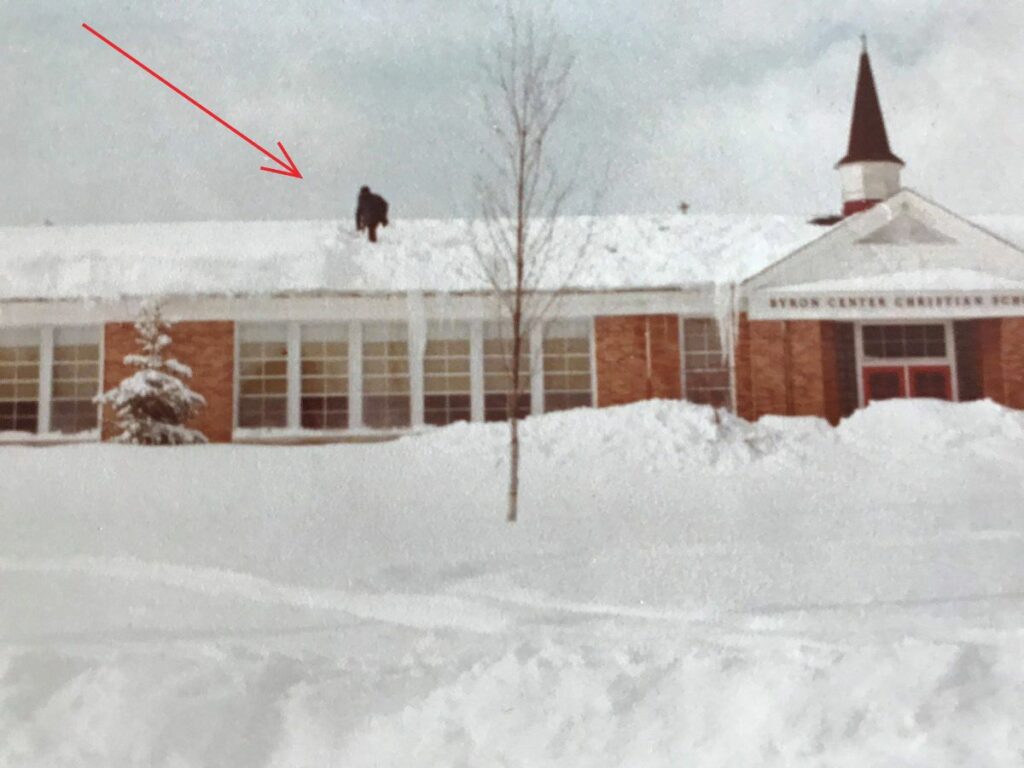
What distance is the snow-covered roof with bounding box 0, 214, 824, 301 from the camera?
17156 mm

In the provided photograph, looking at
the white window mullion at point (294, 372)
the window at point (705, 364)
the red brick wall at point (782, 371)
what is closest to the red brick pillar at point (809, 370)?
the red brick wall at point (782, 371)

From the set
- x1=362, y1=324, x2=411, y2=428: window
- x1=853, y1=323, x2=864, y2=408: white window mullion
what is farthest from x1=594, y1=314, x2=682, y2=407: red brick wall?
x1=362, y1=324, x2=411, y2=428: window

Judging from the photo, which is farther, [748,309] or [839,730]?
[748,309]

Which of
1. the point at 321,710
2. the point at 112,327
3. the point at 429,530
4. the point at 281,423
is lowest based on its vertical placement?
the point at 321,710

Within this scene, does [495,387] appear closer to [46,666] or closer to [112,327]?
[112,327]

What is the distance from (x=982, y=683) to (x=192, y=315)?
14.4 meters

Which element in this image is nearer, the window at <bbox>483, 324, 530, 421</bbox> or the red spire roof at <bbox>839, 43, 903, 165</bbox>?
the red spire roof at <bbox>839, 43, 903, 165</bbox>

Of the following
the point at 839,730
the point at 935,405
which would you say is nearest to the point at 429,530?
the point at 839,730

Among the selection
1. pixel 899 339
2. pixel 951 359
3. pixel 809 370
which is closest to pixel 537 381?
pixel 809 370

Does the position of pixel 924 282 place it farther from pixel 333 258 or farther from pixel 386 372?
pixel 333 258

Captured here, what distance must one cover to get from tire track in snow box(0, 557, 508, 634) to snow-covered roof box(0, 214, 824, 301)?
8425 millimetres

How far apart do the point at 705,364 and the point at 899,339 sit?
358 centimetres

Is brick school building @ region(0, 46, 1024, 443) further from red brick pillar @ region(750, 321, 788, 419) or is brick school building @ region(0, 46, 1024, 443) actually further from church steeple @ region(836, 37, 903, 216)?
church steeple @ region(836, 37, 903, 216)

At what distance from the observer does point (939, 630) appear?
7203 millimetres
